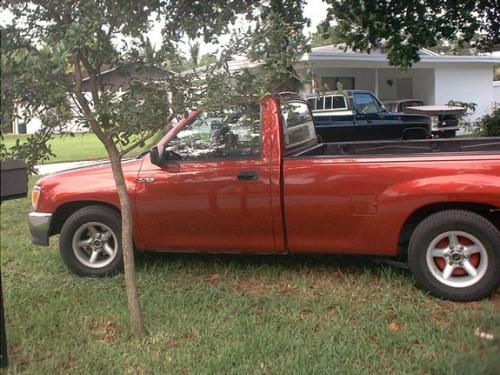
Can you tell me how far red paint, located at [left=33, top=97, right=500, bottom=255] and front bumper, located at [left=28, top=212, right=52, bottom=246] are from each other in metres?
0.42

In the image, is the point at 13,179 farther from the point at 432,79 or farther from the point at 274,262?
the point at 432,79

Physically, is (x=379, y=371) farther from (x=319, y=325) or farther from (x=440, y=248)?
(x=440, y=248)

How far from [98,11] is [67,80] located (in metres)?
0.47

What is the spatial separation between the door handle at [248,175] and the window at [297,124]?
449mm

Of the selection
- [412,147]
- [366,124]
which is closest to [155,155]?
[412,147]

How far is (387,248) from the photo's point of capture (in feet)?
16.1

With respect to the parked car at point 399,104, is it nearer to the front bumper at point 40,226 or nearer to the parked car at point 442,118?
the parked car at point 442,118

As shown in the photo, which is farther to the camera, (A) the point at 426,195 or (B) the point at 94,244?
(B) the point at 94,244

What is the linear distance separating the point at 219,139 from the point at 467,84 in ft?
73.5

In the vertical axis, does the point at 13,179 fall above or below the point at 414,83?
below

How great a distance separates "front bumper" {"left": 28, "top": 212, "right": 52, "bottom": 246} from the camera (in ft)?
18.6

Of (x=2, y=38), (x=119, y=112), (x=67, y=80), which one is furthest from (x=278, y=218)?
(x=2, y=38)

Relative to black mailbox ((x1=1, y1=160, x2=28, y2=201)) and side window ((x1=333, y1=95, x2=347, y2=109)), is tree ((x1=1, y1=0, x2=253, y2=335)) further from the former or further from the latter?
side window ((x1=333, y1=95, x2=347, y2=109))

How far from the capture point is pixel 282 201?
5016mm
